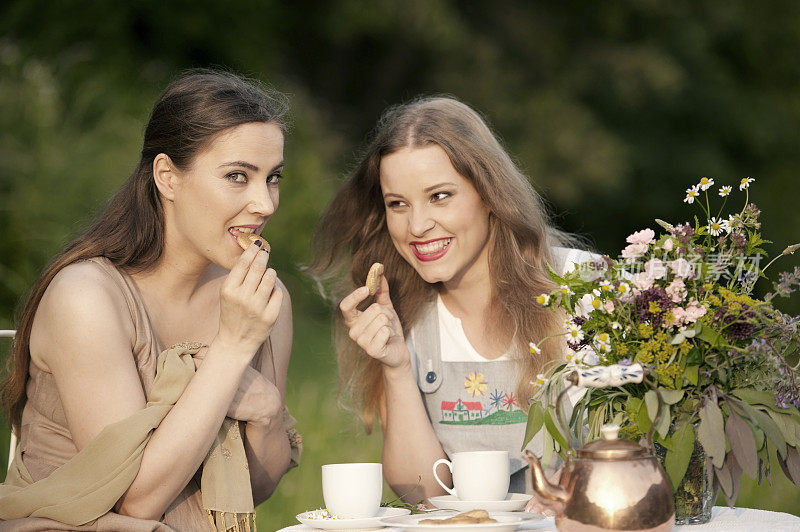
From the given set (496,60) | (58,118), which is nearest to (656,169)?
(496,60)

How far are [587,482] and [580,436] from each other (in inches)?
13.1

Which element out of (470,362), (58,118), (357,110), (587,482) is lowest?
(587,482)

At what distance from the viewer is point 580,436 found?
2.17 m

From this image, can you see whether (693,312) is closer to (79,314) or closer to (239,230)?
(239,230)

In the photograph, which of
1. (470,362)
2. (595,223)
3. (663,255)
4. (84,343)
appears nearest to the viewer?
(663,255)

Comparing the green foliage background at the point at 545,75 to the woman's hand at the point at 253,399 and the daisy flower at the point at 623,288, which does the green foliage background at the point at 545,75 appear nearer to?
the woman's hand at the point at 253,399

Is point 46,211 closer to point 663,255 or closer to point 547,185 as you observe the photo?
point 663,255

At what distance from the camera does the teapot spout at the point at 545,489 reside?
187 cm

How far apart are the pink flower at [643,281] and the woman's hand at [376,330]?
1.03 meters

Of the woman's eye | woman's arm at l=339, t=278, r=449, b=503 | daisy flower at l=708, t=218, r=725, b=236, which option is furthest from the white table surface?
the woman's eye

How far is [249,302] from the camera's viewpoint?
8.31ft

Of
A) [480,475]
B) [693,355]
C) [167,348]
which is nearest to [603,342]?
[693,355]

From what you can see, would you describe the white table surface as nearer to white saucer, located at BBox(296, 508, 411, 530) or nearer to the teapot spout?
white saucer, located at BBox(296, 508, 411, 530)

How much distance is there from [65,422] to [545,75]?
10107 mm
